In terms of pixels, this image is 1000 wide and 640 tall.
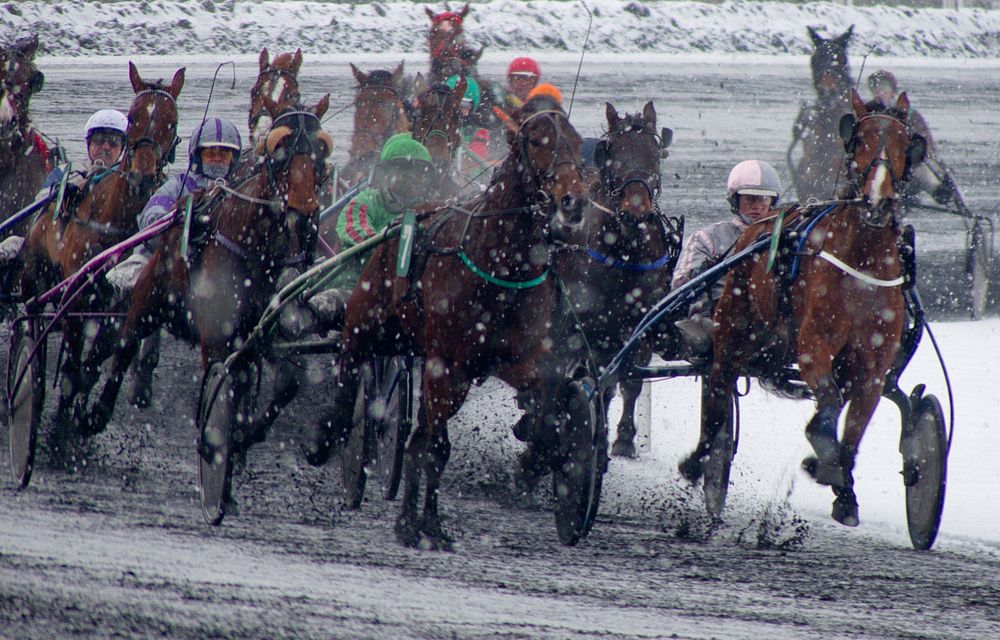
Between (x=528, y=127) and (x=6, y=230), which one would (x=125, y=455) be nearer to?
(x=6, y=230)

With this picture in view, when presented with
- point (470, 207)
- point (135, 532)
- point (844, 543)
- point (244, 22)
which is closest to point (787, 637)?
point (844, 543)

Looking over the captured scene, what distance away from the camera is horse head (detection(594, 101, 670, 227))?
6.90 meters

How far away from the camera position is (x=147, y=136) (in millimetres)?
7398

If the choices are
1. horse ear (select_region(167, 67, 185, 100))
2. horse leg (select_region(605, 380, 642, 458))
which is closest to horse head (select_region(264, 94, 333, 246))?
horse ear (select_region(167, 67, 185, 100))

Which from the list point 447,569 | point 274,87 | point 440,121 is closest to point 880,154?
point 447,569

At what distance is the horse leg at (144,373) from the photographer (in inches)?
326

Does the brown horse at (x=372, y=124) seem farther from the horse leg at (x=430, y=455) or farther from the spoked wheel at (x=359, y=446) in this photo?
the horse leg at (x=430, y=455)

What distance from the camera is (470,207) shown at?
600 centimetres

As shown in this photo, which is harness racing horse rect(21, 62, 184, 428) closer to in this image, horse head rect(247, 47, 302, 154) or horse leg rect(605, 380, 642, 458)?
horse head rect(247, 47, 302, 154)

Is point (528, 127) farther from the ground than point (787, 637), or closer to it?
farther from the ground

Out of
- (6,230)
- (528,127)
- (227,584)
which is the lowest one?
(227,584)

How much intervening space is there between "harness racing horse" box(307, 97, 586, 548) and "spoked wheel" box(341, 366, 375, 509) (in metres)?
0.72

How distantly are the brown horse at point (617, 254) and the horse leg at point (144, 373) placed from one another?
2589mm

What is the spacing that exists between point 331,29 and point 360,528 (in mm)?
11760
